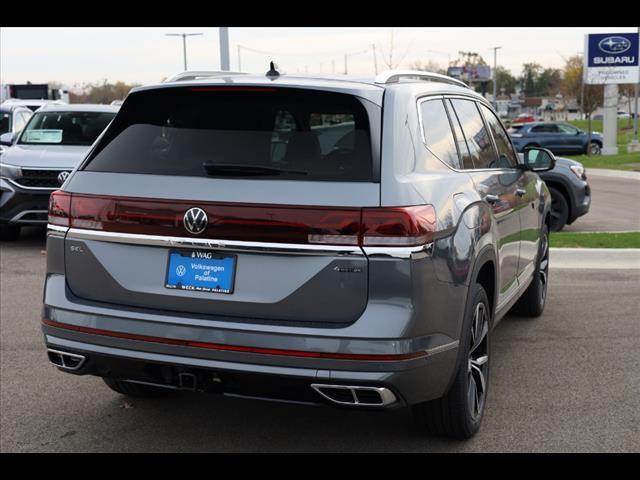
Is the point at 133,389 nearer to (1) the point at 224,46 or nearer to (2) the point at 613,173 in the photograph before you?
(1) the point at 224,46

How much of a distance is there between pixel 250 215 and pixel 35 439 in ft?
6.16

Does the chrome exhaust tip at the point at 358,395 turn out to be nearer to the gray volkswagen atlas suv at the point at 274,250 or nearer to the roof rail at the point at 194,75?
the gray volkswagen atlas suv at the point at 274,250

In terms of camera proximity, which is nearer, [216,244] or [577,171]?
[216,244]

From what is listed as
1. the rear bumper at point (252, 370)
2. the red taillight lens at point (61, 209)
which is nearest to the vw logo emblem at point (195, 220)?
the rear bumper at point (252, 370)

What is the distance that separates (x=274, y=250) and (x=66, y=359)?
1.21 metres

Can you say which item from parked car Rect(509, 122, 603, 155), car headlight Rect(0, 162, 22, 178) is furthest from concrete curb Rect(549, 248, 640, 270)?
parked car Rect(509, 122, 603, 155)

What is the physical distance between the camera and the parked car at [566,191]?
11734mm

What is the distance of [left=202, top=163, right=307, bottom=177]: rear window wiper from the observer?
361 centimetres

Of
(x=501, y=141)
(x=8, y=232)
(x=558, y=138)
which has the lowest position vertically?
(x=8, y=232)

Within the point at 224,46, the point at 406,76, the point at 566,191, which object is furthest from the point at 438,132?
the point at 224,46

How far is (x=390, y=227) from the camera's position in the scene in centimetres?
346

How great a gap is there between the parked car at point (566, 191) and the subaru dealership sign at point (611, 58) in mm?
22603

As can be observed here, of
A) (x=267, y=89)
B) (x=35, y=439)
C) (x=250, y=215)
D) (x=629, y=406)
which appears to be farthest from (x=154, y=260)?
(x=629, y=406)
